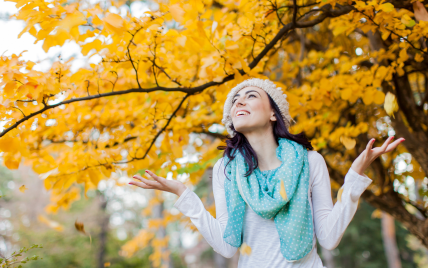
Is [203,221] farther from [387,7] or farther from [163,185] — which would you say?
[387,7]

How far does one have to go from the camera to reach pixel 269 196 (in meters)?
1.26

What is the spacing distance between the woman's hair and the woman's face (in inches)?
1.6

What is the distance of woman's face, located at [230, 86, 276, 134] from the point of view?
1.50 metres

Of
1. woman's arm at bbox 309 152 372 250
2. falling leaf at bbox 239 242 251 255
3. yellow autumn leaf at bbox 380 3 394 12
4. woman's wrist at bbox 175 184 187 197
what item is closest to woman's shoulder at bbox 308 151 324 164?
woman's arm at bbox 309 152 372 250

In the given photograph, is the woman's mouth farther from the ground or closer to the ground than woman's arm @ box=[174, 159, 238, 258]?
farther from the ground

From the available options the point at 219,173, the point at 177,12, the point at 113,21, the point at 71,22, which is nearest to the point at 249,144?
the point at 219,173

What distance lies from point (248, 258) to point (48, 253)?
10145 mm

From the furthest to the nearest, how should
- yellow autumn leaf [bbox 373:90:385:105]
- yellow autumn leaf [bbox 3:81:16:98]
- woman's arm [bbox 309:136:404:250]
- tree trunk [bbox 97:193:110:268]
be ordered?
tree trunk [bbox 97:193:110:268] → yellow autumn leaf [bbox 373:90:385:105] → yellow autumn leaf [bbox 3:81:16:98] → woman's arm [bbox 309:136:404:250]

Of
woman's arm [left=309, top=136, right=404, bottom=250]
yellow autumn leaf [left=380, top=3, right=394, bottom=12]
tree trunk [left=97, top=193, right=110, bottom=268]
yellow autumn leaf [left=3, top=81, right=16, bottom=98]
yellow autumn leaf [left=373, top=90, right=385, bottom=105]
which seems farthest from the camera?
tree trunk [left=97, top=193, right=110, bottom=268]

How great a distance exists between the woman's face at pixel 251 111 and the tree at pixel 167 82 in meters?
0.18

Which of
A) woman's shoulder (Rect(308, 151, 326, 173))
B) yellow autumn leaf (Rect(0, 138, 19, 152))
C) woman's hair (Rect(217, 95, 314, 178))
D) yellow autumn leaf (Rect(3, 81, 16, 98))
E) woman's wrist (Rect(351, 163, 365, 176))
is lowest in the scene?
woman's shoulder (Rect(308, 151, 326, 173))

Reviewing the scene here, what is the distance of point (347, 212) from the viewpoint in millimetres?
1156

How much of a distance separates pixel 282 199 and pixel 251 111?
1.66ft

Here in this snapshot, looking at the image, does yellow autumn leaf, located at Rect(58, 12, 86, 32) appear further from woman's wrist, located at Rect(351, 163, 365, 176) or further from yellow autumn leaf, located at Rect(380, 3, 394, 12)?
yellow autumn leaf, located at Rect(380, 3, 394, 12)
